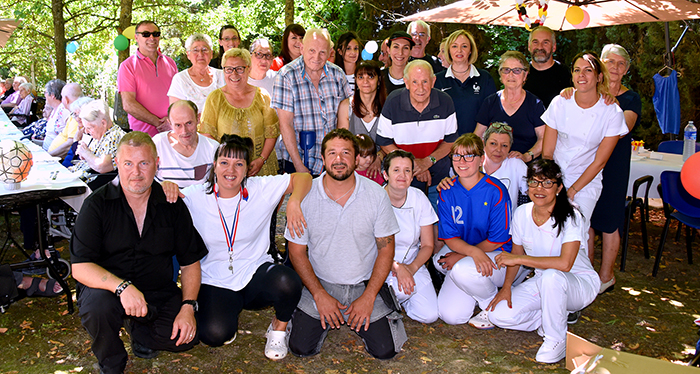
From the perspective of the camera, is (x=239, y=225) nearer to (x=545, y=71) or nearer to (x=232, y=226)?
(x=232, y=226)

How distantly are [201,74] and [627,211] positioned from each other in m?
4.29

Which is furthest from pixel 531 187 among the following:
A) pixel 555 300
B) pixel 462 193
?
pixel 555 300

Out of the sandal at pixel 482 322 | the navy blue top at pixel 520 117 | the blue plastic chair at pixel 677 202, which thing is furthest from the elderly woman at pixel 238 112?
the blue plastic chair at pixel 677 202

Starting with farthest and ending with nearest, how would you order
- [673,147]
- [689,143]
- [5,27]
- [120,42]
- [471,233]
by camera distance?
[5,27]
[120,42]
[673,147]
[689,143]
[471,233]

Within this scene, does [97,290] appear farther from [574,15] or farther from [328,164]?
[574,15]

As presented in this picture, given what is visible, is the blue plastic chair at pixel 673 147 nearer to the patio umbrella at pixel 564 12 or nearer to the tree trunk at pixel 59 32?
the patio umbrella at pixel 564 12

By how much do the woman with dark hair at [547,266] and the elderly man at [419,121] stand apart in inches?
36.0

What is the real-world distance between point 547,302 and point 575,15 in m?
3.80

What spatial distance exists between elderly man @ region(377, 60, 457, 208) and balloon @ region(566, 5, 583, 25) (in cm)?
254

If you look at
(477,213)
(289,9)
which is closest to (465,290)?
(477,213)

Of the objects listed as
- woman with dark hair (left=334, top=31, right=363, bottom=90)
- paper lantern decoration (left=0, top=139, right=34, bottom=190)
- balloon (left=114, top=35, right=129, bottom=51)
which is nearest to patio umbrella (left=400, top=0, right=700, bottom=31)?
woman with dark hair (left=334, top=31, right=363, bottom=90)

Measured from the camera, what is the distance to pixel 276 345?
135 inches

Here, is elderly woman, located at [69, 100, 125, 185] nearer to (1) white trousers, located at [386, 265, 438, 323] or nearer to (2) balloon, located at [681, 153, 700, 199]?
(1) white trousers, located at [386, 265, 438, 323]

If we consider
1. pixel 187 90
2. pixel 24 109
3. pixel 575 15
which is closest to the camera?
pixel 187 90
